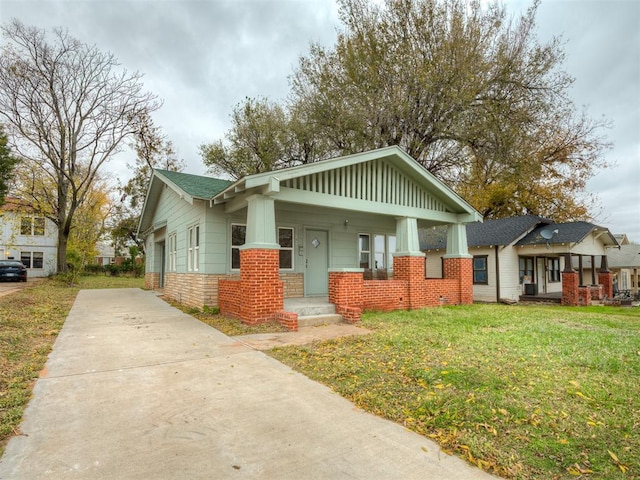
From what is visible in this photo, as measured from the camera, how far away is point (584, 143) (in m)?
21.5

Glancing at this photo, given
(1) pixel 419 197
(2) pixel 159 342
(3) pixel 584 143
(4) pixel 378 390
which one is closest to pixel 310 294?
(1) pixel 419 197

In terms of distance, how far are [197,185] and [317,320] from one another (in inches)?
230

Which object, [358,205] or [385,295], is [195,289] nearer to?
[358,205]

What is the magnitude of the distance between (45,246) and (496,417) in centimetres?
3772

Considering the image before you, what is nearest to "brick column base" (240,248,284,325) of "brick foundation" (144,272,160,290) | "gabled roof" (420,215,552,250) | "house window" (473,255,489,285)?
"gabled roof" (420,215,552,250)

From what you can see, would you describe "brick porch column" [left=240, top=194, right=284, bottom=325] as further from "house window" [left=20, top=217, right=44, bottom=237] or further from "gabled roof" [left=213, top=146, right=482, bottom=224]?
"house window" [left=20, top=217, right=44, bottom=237]

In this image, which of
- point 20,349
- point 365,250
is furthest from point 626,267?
point 20,349

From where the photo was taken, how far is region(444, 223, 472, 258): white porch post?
11.9 metres

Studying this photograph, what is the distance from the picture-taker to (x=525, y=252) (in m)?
17.4

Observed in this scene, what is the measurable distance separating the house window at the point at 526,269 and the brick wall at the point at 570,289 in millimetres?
2249

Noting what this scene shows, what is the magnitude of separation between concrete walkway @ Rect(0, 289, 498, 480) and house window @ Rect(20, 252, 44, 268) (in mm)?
32669

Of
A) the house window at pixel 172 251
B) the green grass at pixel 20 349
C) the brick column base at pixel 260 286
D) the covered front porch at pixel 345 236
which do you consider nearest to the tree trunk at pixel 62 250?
the house window at pixel 172 251

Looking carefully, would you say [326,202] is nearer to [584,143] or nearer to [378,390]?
[378,390]

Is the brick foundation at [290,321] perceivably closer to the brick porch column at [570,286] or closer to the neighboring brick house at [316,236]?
the neighboring brick house at [316,236]
